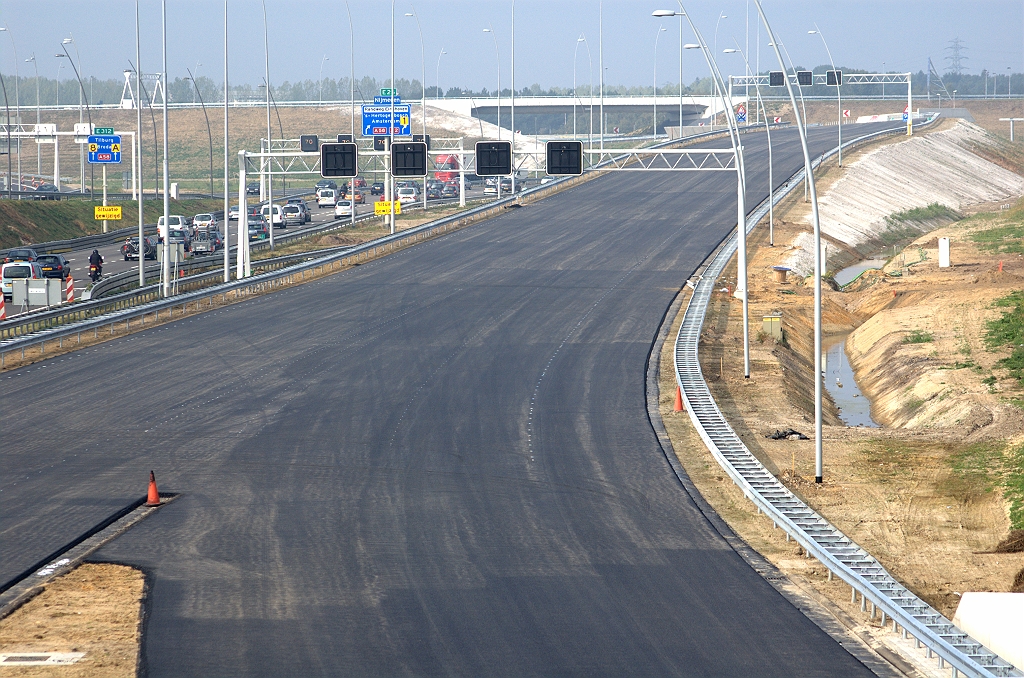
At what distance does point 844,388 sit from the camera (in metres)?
44.9

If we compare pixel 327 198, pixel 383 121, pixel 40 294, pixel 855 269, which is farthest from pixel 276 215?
pixel 40 294

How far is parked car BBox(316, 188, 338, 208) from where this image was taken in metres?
109

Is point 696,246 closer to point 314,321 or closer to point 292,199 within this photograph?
point 314,321

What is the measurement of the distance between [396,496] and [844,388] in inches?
1034

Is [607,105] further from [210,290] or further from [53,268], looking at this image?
[210,290]

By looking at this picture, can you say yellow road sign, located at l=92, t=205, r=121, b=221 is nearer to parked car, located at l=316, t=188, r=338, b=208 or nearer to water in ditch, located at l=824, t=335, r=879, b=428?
water in ditch, located at l=824, t=335, r=879, b=428

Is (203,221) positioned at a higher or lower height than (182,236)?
higher

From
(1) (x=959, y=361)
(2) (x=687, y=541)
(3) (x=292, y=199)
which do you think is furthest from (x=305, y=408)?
(3) (x=292, y=199)

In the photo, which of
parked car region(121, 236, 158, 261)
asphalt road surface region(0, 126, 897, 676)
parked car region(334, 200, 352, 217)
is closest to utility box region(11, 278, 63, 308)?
asphalt road surface region(0, 126, 897, 676)

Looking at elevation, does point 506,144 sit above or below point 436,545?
above

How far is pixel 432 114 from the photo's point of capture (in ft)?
582

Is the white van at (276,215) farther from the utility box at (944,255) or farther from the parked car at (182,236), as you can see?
the utility box at (944,255)

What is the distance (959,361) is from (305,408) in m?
22.6

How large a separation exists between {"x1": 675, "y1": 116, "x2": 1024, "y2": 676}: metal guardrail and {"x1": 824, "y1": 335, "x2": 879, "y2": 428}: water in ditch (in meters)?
7.19
